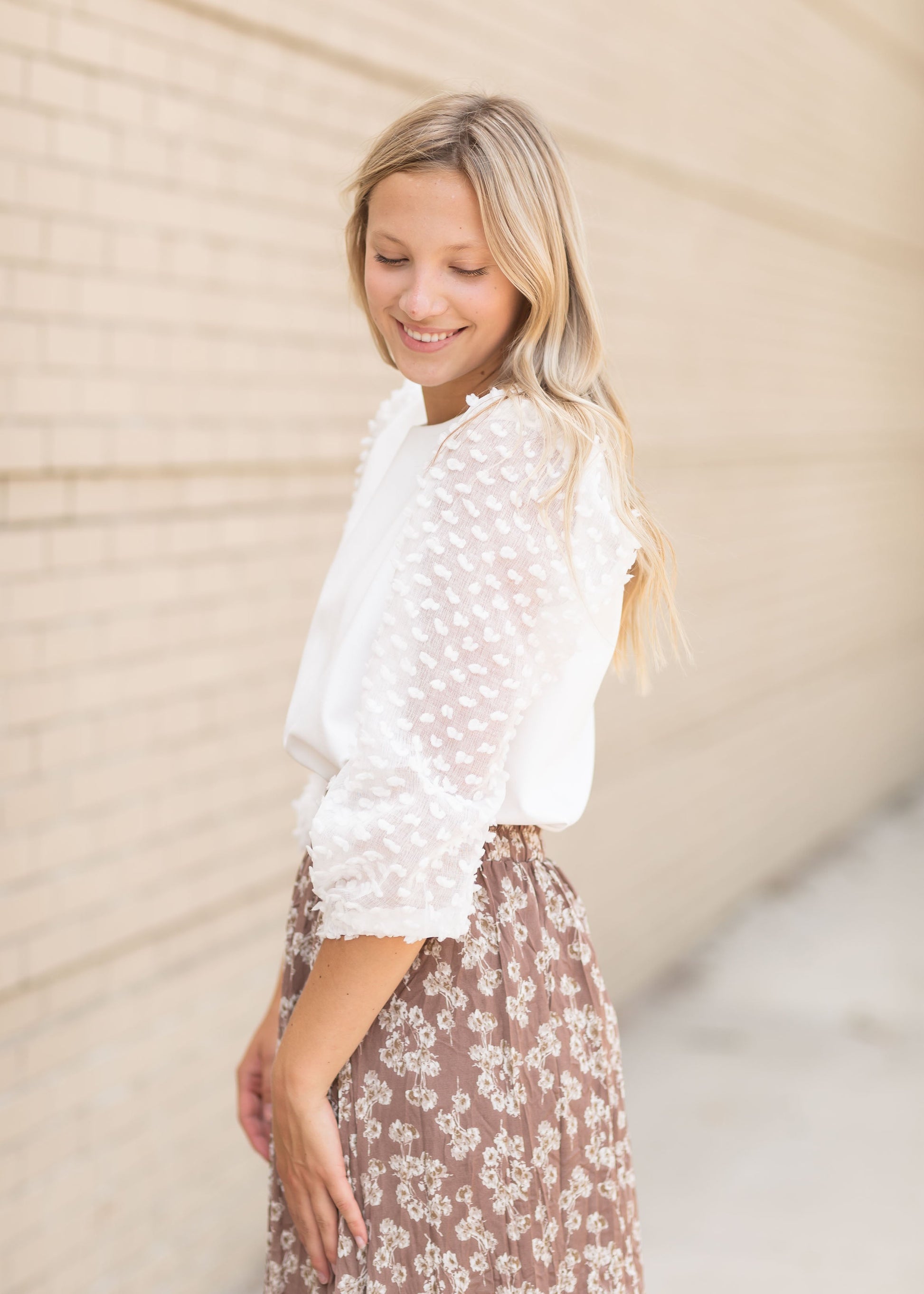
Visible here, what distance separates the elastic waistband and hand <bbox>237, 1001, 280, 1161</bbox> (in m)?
0.46

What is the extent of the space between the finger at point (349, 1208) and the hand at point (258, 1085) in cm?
39

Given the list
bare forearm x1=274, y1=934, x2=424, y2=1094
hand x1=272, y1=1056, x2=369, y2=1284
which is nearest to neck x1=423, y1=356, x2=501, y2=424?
bare forearm x1=274, y1=934, x2=424, y2=1094

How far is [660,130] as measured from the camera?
15.4 feet

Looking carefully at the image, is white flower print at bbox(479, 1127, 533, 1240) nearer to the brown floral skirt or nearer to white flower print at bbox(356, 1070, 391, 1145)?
the brown floral skirt

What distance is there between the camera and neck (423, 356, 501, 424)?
60.7 inches

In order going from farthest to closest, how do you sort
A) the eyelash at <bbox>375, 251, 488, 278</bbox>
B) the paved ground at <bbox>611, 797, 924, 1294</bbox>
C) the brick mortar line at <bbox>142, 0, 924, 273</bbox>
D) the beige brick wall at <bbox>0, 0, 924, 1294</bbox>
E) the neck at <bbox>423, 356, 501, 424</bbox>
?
the paved ground at <bbox>611, 797, 924, 1294</bbox>
the brick mortar line at <bbox>142, 0, 924, 273</bbox>
the beige brick wall at <bbox>0, 0, 924, 1294</bbox>
the neck at <bbox>423, 356, 501, 424</bbox>
the eyelash at <bbox>375, 251, 488, 278</bbox>

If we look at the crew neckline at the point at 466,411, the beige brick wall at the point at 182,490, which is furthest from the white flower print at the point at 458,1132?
the beige brick wall at the point at 182,490

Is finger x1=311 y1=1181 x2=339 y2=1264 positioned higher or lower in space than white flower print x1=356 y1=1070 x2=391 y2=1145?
lower

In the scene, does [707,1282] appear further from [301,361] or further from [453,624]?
[453,624]

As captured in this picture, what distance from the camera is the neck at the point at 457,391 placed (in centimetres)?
154

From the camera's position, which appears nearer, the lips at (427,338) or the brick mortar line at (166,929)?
the lips at (427,338)

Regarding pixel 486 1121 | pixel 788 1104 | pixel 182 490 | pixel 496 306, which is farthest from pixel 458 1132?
pixel 788 1104

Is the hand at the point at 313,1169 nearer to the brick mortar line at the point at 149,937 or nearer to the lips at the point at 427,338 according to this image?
the lips at the point at 427,338

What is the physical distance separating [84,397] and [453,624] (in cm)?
144
